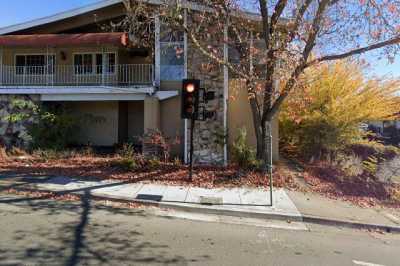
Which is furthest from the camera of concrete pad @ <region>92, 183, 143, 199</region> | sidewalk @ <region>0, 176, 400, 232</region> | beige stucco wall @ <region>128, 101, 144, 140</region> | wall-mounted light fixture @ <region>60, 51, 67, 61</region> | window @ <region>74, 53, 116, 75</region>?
beige stucco wall @ <region>128, 101, 144, 140</region>

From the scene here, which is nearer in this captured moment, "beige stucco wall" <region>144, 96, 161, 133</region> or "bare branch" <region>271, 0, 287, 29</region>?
"bare branch" <region>271, 0, 287, 29</region>

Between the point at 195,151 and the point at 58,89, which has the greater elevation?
the point at 58,89

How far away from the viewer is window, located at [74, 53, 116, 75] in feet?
54.1

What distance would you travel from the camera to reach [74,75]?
16.4 meters

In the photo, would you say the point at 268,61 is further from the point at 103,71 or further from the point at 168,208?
the point at 103,71

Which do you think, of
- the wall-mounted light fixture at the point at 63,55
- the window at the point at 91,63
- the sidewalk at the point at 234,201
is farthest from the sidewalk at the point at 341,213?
the wall-mounted light fixture at the point at 63,55

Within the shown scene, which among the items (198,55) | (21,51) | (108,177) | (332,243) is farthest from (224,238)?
(21,51)

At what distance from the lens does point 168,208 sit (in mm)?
7789

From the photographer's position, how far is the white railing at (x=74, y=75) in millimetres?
15859

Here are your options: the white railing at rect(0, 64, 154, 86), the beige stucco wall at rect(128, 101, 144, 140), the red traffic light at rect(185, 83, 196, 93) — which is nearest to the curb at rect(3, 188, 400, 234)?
the red traffic light at rect(185, 83, 196, 93)

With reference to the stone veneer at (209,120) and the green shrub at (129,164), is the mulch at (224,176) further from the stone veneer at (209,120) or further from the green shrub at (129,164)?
the stone veneer at (209,120)

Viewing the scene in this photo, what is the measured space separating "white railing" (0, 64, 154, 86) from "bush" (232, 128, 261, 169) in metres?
6.12

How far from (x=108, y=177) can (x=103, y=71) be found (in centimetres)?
671

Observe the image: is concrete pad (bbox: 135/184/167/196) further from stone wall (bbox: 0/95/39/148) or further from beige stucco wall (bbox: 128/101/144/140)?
beige stucco wall (bbox: 128/101/144/140)
